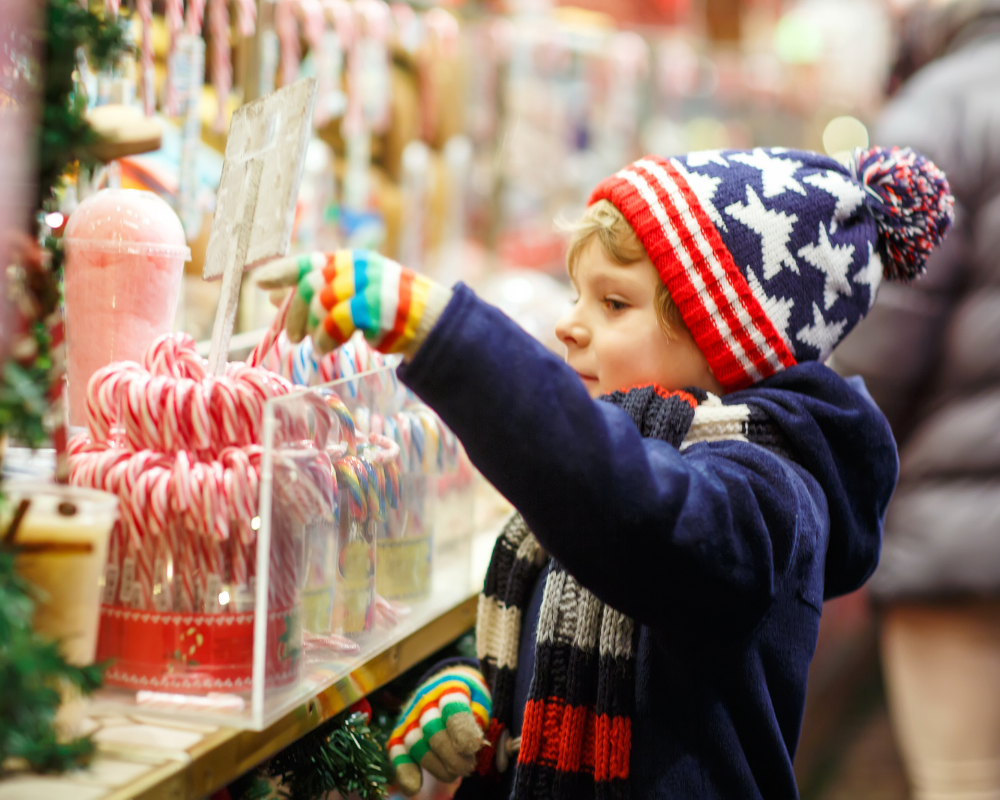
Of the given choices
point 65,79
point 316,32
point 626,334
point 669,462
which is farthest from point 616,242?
point 316,32

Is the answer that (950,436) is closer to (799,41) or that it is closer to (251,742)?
(251,742)

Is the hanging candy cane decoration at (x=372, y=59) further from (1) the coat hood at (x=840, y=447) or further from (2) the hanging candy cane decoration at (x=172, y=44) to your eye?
(1) the coat hood at (x=840, y=447)

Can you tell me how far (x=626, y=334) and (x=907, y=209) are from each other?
1.22 feet

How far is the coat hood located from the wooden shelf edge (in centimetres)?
46

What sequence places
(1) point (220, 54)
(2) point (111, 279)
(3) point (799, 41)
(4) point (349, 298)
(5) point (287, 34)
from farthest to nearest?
(3) point (799, 41), (5) point (287, 34), (1) point (220, 54), (2) point (111, 279), (4) point (349, 298)

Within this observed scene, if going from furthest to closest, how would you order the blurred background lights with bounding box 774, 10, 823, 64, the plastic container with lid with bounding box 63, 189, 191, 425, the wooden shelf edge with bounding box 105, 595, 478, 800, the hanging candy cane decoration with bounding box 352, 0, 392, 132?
the blurred background lights with bounding box 774, 10, 823, 64, the hanging candy cane decoration with bounding box 352, 0, 392, 132, the plastic container with lid with bounding box 63, 189, 191, 425, the wooden shelf edge with bounding box 105, 595, 478, 800

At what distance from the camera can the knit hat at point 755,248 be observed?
1016 mm

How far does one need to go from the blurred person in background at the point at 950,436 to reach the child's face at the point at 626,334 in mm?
1207

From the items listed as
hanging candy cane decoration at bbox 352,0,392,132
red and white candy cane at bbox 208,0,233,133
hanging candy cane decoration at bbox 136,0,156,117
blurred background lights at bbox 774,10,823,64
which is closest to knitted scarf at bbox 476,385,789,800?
hanging candy cane decoration at bbox 136,0,156,117

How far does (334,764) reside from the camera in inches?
39.9

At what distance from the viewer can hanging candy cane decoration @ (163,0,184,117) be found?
1.35 meters

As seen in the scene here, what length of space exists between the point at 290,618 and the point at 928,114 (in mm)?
1832

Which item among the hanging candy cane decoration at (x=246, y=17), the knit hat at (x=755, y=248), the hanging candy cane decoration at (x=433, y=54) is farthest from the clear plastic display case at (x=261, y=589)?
the hanging candy cane decoration at (x=433, y=54)

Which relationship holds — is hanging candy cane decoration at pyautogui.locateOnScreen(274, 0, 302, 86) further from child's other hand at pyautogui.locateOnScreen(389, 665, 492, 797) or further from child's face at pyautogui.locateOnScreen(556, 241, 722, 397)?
child's other hand at pyautogui.locateOnScreen(389, 665, 492, 797)
